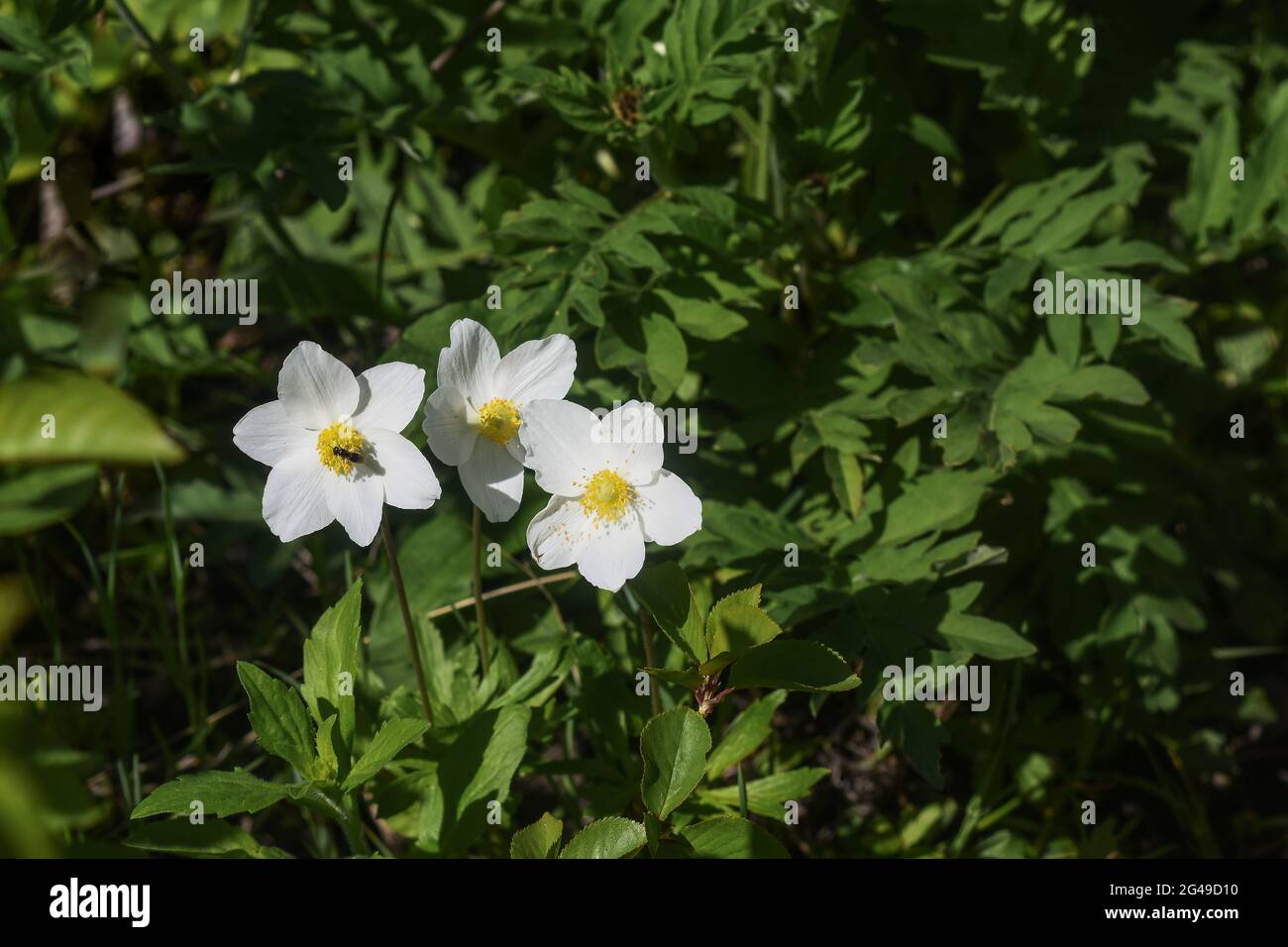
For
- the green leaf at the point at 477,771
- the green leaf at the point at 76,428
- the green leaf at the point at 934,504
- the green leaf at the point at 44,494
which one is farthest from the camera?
Answer: the green leaf at the point at 44,494

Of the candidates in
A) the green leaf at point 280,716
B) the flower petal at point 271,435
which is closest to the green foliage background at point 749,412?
the green leaf at point 280,716

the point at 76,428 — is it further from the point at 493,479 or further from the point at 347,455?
the point at 493,479

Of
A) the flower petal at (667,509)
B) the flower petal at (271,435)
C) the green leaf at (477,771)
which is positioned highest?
the flower petal at (271,435)

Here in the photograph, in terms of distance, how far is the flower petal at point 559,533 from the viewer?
6.75ft

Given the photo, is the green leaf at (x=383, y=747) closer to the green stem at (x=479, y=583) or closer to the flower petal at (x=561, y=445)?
the green stem at (x=479, y=583)

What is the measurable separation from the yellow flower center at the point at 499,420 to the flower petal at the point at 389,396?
118mm

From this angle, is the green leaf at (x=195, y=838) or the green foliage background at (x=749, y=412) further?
the green foliage background at (x=749, y=412)

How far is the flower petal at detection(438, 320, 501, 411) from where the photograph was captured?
2004 millimetres

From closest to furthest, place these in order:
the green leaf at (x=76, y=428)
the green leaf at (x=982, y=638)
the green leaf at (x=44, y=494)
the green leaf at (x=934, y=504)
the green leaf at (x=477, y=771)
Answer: the green leaf at (x=76, y=428) → the green leaf at (x=477, y=771) → the green leaf at (x=982, y=638) → the green leaf at (x=934, y=504) → the green leaf at (x=44, y=494)

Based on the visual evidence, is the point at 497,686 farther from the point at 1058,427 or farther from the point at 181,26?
the point at 181,26

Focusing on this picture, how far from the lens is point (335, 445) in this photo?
6.64 ft

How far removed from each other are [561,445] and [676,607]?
0.35 metres

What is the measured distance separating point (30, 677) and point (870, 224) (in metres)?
2.48

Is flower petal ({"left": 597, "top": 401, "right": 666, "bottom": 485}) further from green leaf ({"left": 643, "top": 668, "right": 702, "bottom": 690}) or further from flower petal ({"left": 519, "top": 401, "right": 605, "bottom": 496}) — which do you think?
green leaf ({"left": 643, "top": 668, "right": 702, "bottom": 690})
